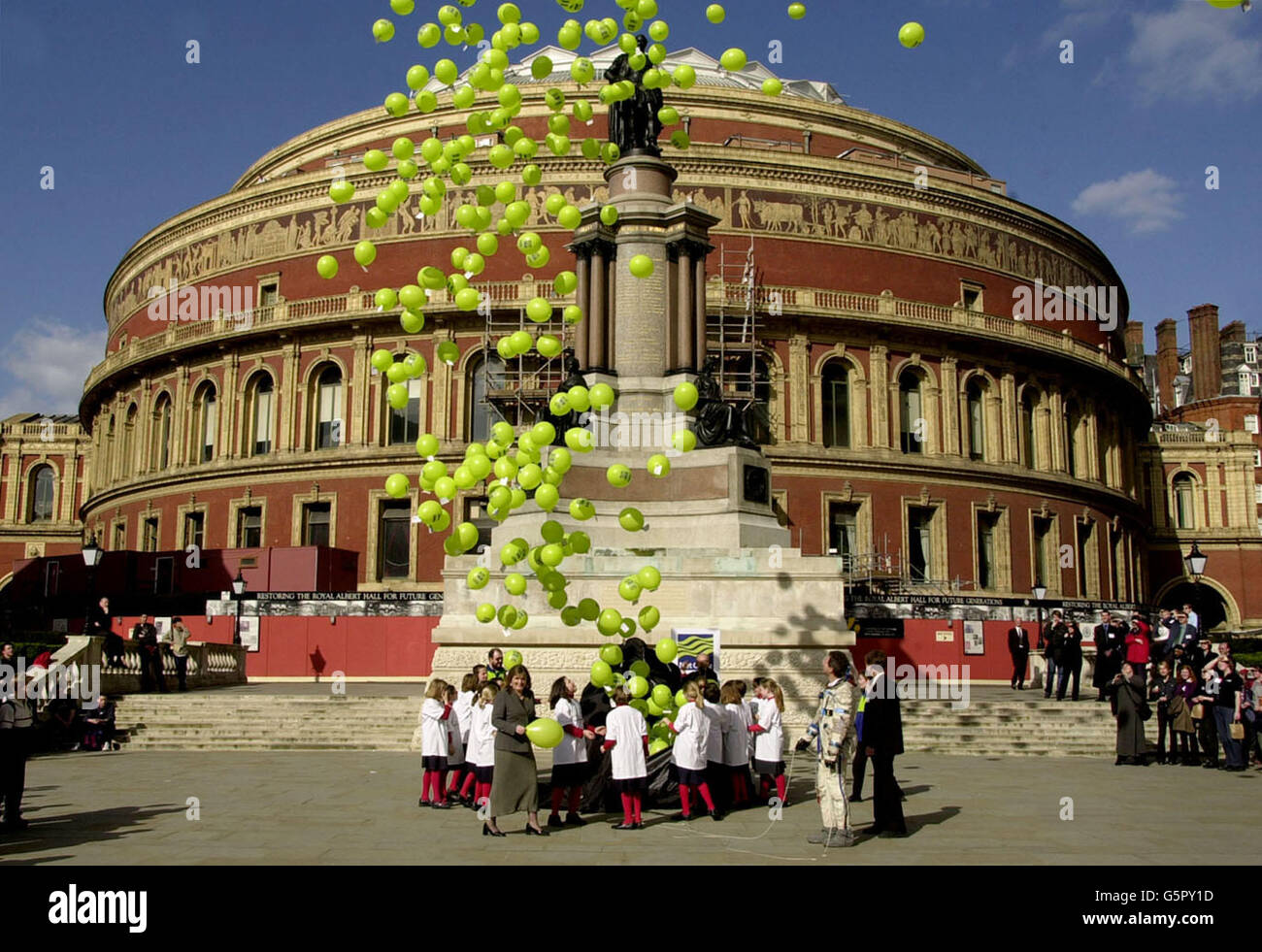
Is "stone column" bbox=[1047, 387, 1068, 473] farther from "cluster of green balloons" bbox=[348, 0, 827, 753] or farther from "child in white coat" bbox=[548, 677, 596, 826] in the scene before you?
"cluster of green balloons" bbox=[348, 0, 827, 753]

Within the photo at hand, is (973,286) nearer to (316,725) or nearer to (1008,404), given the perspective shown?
(1008,404)

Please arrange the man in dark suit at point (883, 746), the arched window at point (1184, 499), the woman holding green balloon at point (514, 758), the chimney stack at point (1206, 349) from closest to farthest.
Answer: the man in dark suit at point (883, 746) < the woman holding green balloon at point (514, 758) < the arched window at point (1184, 499) < the chimney stack at point (1206, 349)

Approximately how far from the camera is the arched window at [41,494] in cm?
7031

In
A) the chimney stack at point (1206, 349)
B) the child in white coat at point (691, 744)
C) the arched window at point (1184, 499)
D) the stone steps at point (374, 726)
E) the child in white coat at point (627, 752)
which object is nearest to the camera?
the child in white coat at point (627, 752)

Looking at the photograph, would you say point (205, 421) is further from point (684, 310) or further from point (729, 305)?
point (684, 310)

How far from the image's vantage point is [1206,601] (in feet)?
223

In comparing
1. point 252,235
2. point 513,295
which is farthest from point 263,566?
point 252,235

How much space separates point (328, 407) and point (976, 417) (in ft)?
86.2

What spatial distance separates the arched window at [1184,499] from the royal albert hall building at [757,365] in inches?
731

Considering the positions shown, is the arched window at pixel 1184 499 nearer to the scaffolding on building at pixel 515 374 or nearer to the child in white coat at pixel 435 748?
the scaffolding on building at pixel 515 374

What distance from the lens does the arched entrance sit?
6519cm

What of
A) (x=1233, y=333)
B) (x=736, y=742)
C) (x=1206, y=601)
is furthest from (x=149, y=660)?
(x=1233, y=333)

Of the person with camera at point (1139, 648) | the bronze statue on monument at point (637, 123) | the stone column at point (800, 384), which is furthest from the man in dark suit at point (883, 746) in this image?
the stone column at point (800, 384)

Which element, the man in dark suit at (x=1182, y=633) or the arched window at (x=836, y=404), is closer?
the man in dark suit at (x=1182, y=633)
